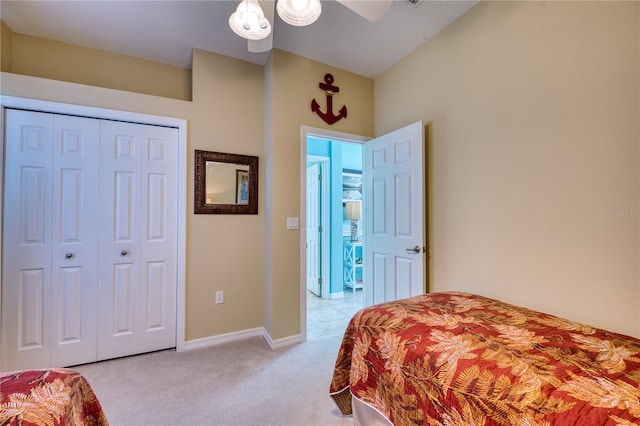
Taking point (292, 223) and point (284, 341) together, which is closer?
point (284, 341)

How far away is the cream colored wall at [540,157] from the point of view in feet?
4.29

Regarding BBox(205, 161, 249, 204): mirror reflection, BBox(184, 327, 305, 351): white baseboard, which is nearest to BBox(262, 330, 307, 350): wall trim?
BBox(184, 327, 305, 351): white baseboard

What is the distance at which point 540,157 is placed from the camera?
1592mm

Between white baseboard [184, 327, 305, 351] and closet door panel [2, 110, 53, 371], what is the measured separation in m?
1.05

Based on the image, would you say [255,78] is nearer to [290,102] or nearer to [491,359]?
[290,102]

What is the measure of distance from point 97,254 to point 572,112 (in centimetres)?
343

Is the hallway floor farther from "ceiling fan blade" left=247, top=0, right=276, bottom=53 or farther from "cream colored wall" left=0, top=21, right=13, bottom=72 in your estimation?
"cream colored wall" left=0, top=21, right=13, bottom=72

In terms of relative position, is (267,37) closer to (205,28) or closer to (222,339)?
(205,28)

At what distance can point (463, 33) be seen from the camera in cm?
202

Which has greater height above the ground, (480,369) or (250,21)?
(250,21)

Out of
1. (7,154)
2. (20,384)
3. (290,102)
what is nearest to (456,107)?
(290,102)

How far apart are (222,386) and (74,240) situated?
5.39ft

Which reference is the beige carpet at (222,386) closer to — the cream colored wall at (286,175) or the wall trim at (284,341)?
the wall trim at (284,341)

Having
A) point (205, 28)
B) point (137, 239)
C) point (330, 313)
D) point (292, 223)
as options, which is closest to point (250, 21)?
point (205, 28)
